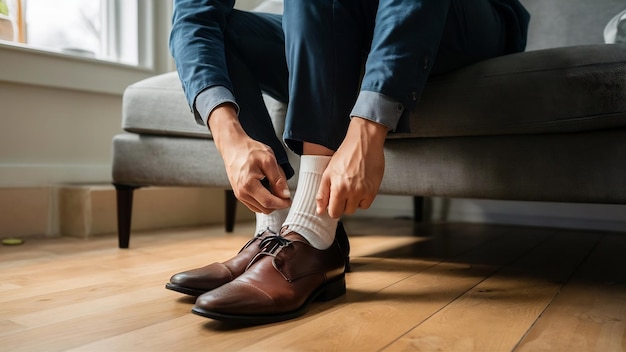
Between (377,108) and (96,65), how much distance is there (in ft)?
4.37

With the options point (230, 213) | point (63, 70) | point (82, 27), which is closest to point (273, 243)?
point (230, 213)

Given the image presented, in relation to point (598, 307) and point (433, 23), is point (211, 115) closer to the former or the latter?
point (433, 23)

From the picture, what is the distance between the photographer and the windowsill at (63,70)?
1.48 m

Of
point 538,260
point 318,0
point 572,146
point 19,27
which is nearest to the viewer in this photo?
point 318,0

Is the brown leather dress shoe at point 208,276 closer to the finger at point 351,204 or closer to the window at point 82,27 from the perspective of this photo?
the finger at point 351,204

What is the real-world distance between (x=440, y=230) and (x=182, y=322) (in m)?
1.20

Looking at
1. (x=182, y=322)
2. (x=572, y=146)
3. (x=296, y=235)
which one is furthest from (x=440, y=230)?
(x=182, y=322)

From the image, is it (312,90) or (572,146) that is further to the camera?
(572,146)

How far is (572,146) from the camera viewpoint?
0.88 metres

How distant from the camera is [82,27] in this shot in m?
1.87

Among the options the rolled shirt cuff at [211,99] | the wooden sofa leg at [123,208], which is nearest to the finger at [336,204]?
the rolled shirt cuff at [211,99]

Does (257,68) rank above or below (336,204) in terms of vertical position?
above

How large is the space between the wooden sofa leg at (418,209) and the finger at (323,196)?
133cm

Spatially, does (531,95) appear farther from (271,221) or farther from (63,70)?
(63,70)
